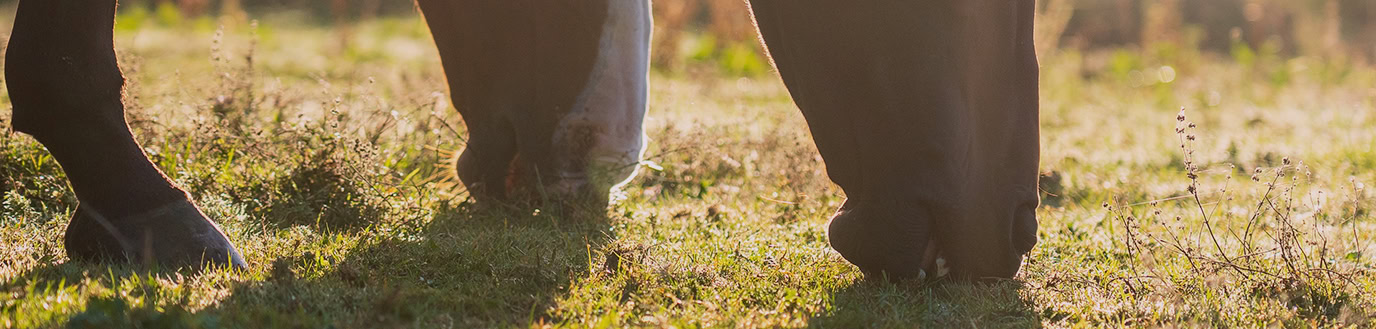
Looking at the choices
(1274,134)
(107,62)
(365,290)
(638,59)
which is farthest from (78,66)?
(1274,134)

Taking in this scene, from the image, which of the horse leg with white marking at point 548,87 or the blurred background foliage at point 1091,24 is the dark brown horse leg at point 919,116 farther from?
the blurred background foliage at point 1091,24

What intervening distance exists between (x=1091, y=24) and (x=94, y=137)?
12069mm

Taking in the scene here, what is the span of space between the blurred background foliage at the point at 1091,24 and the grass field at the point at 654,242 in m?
3.44

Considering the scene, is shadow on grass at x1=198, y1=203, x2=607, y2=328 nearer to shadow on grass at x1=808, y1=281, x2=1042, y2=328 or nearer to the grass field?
the grass field

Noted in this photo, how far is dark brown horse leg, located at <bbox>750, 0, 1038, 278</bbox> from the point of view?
7.18ft

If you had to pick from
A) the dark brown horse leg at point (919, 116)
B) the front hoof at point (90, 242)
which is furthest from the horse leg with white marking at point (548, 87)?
the front hoof at point (90, 242)

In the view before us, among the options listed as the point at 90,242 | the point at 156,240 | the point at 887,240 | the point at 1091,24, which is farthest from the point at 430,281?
the point at 1091,24

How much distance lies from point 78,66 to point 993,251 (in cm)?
171

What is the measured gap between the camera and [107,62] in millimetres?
2445

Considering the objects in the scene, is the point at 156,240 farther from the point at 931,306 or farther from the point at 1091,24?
Result: the point at 1091,24

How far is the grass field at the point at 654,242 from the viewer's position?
2242 mm

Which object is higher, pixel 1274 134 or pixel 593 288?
pixel 593 288

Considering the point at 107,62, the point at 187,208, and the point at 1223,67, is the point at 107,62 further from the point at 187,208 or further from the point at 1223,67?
the point at 1223,67

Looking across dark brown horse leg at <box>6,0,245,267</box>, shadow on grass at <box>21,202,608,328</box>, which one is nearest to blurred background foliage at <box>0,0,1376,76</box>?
shadow on grass at <box>21,202,608,328</box>
